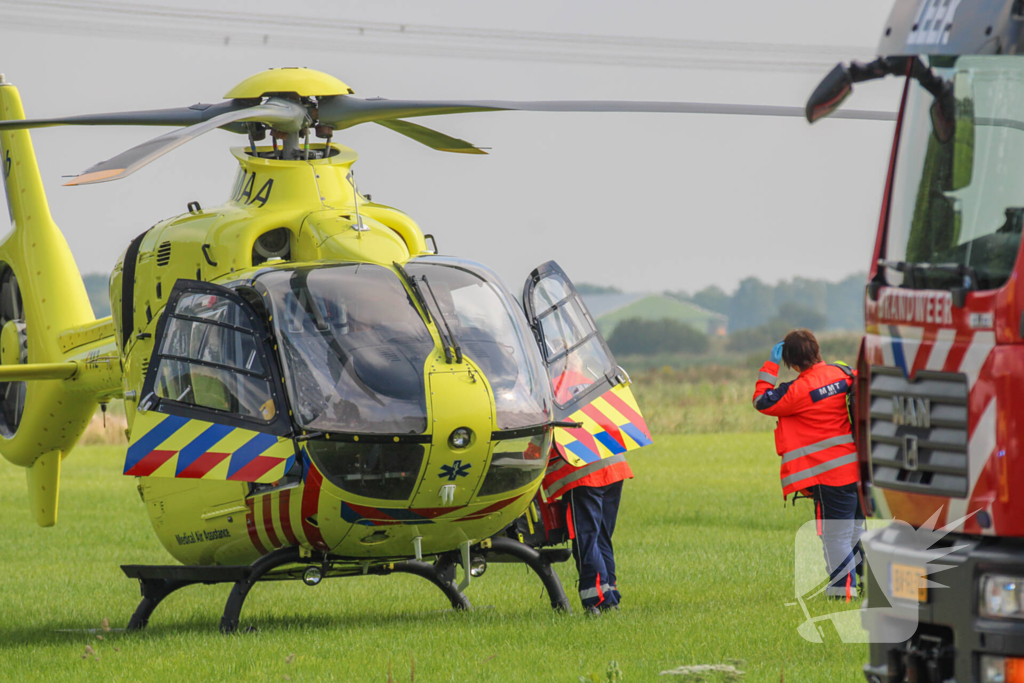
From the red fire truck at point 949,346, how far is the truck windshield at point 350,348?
315 centimetres

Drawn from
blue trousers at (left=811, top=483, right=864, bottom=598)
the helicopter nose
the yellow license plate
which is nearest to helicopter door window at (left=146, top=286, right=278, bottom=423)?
the helicopter nose

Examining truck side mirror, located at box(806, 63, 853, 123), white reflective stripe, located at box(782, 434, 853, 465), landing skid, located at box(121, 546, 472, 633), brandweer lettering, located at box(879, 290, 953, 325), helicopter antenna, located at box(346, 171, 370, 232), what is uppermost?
truck side mirror, located at box(806, 63, 853, 123)

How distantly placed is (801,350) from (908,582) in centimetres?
419

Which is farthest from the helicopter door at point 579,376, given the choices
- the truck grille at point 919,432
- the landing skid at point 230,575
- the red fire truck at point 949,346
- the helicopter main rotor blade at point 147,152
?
the truck grille at point 919,432

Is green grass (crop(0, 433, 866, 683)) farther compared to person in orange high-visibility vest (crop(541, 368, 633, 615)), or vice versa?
person in orange high-visibility vest (crop(541, 368, 633, 615))

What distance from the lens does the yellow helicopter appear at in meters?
7.67

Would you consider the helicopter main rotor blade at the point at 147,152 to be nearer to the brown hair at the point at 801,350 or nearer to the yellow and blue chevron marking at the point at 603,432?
the yellow and blue chevron marking at the point at 603,432

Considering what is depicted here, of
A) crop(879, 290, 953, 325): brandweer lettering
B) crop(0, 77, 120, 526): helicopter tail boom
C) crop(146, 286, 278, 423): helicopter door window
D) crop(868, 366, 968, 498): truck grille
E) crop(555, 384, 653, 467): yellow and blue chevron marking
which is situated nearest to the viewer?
crop(868, 366, 968, 498): truck grille

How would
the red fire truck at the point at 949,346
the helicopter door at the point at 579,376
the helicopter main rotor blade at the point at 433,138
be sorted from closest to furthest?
the red fire truck at the point at 949,346 < the helicopter door at the point at 579,376 < the helicopter main rotor blade at the point at 433,138

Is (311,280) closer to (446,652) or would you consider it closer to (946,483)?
(446,652)

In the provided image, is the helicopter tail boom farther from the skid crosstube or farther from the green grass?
the skid crosstube

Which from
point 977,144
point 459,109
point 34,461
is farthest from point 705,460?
point 977,144

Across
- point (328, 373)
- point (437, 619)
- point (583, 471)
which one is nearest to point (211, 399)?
point (328, 373)

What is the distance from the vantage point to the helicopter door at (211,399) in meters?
7.75
